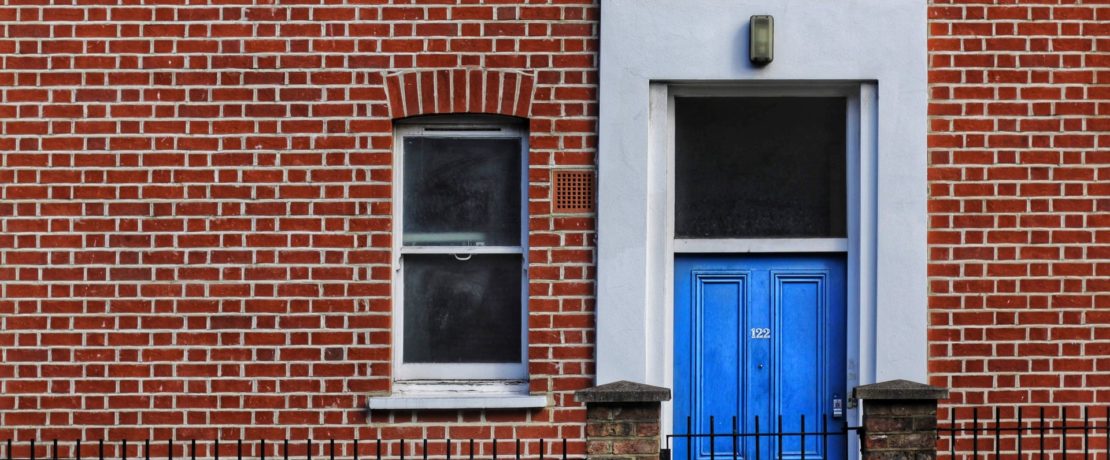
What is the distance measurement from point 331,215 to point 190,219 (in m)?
0.90

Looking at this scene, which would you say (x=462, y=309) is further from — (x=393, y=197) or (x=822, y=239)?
(x=822, y=239)

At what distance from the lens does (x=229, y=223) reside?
796 centimetres

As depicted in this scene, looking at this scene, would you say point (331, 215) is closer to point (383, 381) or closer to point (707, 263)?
point (383, 381)

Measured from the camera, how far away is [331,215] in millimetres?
7961

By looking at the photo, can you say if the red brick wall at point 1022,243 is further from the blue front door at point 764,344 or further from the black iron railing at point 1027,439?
the blue front door at point 764,344

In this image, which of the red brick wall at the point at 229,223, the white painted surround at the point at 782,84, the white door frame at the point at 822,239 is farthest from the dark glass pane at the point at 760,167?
the red brick wall at the point at 229,223

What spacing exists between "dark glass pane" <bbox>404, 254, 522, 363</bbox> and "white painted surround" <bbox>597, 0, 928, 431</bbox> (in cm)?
68

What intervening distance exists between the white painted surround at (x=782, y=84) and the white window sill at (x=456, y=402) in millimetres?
483

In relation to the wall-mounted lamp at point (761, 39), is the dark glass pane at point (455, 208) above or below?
below

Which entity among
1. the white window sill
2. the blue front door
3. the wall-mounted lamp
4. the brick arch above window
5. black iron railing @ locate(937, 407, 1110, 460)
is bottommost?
black iron railing @ locate(937, 407, 1110, 460)

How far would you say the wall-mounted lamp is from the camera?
7.93 meters

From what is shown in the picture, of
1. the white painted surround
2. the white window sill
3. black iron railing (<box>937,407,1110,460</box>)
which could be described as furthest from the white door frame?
the white window sill

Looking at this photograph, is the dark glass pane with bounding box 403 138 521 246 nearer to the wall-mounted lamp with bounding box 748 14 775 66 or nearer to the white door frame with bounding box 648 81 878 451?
the white door frame with bounding box 648 81 878 451

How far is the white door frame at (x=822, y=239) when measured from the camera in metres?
8.06
